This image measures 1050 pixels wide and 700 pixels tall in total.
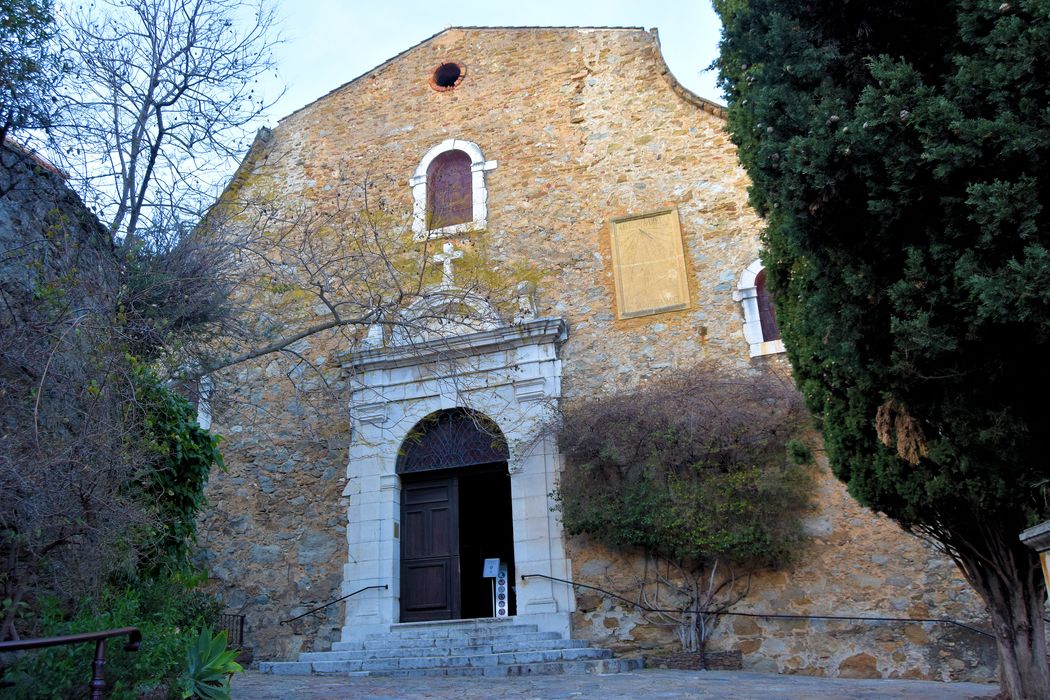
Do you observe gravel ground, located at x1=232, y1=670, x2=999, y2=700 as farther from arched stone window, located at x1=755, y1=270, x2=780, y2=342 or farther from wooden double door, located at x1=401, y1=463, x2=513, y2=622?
arched stone window, located at x1=755, y1=270, x2=780, y2=342

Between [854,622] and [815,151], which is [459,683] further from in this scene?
[815,151]

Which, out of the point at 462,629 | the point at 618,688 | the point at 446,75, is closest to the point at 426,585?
the point at 462,629

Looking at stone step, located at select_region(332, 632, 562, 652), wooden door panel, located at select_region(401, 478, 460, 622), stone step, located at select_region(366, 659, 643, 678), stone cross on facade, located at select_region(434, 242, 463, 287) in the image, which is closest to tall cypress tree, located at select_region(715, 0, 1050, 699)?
stone step, located at select_region(366, 659, 643, 678)

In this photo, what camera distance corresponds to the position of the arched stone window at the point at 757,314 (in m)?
9.11

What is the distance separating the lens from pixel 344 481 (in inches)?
395

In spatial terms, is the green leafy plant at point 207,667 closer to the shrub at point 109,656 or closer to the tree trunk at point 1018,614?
the shrub at point 109,656

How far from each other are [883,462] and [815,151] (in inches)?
82.8

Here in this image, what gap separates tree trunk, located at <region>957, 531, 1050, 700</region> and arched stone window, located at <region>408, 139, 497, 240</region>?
282 inches

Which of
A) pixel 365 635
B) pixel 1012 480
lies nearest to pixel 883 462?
pixel 1012 480

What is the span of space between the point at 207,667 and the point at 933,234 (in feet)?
13.7

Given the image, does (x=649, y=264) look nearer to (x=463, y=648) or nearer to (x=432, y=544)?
(x=432, y=544)

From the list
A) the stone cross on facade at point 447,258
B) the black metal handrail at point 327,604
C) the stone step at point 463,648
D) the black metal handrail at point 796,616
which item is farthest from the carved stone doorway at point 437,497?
the stone cross on facade at point 447,258

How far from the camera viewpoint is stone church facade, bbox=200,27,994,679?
27.4 feet

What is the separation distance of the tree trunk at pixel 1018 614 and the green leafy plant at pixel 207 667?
4318mm
